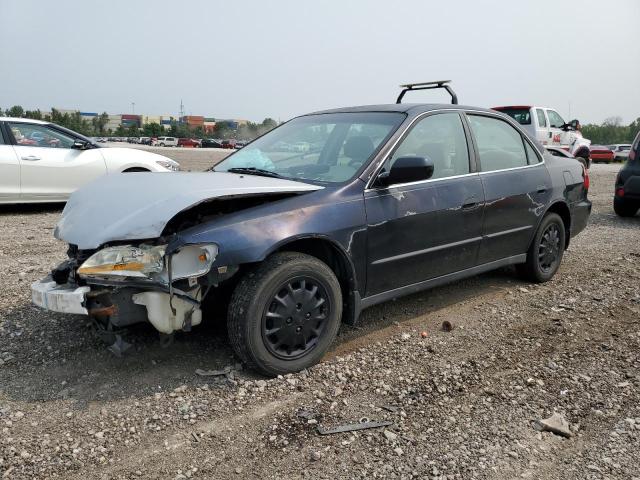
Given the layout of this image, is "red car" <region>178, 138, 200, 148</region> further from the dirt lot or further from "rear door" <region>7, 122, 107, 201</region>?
the dirt lot

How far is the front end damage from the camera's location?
9.05 feet

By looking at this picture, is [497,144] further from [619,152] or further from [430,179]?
→ [619,152]

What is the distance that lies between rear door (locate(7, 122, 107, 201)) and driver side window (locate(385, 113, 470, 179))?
632 centimetres

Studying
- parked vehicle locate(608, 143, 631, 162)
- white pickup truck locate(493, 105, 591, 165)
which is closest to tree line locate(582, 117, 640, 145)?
parked vehicle locate(608, 143, 631, 162)

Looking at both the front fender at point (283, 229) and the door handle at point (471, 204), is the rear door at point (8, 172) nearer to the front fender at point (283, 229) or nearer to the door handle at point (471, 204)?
the front fender at point (283, 229)

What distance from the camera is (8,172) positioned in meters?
7.82

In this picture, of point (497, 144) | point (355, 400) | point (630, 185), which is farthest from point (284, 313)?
point (630, 185)

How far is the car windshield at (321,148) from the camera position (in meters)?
3.62

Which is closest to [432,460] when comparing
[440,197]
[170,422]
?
[170,422]

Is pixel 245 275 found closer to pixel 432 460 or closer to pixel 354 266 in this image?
pixel 354 266

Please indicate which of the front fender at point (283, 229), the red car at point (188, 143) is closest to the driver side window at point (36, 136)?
the front fender at point (283, 229)

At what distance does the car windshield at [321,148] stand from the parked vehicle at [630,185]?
652cm

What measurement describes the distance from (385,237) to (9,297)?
3.10 m

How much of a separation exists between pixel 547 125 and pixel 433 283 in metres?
13.2
